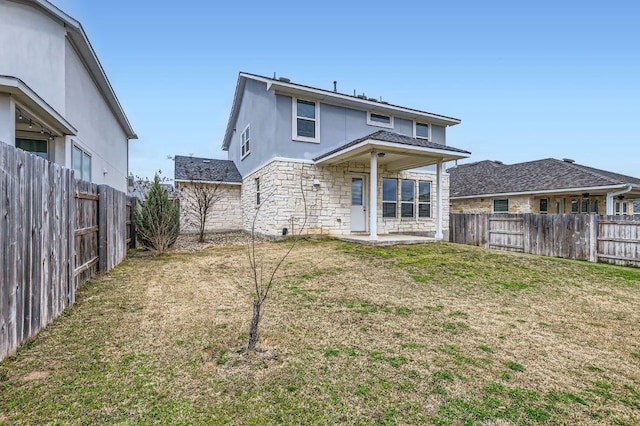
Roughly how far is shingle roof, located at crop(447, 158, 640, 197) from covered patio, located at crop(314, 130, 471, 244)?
28.5 ft

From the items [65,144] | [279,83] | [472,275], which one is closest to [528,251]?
[472,275]

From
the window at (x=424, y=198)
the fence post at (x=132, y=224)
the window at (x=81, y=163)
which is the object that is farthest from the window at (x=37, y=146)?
the window at (x=424, y=198)

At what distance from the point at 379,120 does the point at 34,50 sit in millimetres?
11352

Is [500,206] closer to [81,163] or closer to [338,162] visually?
[338,162]

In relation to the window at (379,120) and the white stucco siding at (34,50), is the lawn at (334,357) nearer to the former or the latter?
the white stucco siding at (34,50)

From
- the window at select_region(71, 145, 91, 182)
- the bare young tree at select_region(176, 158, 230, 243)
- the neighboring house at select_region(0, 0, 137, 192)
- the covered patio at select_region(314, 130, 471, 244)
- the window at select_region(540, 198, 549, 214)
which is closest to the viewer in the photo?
the neighboring house at select_region(0, 0, 137, 192)

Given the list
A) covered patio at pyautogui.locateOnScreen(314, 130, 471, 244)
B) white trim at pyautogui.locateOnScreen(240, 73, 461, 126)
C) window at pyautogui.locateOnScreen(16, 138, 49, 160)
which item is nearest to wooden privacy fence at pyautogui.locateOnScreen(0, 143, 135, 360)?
window at pyautogui.locateOnScreen(16, 138, 49, 160)

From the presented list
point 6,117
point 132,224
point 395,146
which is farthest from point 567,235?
point 6,117

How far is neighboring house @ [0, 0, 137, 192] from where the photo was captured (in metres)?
6.39

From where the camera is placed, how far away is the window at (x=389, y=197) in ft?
42.3

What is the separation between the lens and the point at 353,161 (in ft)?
40.0

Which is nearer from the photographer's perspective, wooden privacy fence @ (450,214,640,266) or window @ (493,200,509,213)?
wooden privacy fence @ (450,214,640,266)

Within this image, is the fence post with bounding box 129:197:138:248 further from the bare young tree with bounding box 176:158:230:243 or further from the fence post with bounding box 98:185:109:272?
the bare young tree with bounding box 176:158:230:243

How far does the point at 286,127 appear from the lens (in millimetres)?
11305
